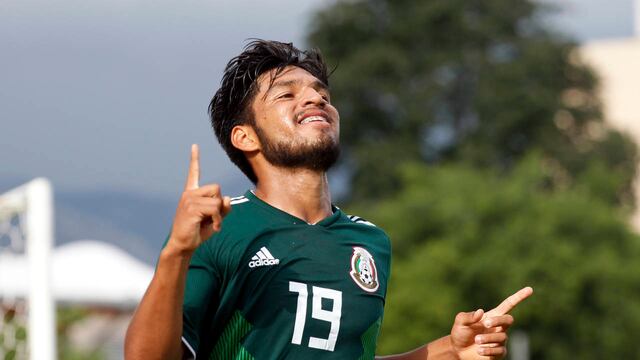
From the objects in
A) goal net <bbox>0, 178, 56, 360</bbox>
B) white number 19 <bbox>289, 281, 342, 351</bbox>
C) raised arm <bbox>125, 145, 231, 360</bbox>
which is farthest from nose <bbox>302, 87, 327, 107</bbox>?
goal net <bbox>0, 178, 56, 360</bbox>

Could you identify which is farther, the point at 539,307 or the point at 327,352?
the point at 539,307

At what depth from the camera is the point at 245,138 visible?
20.1 ft

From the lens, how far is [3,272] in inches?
799

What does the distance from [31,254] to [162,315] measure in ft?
25.4

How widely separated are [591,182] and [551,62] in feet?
16.8

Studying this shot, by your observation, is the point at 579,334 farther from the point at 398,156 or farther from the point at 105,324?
the point at 105,324

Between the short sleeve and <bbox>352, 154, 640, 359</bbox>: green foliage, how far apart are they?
3300 centimetres

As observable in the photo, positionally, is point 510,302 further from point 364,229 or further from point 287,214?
point 287,214

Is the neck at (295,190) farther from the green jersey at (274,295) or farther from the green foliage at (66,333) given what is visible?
the green foliage at (66,333)

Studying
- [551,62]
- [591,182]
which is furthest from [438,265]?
[551,62]

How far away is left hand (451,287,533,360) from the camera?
596 centimetres

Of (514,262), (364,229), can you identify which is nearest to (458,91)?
(514,262)

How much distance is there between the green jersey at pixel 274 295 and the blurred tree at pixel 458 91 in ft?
141

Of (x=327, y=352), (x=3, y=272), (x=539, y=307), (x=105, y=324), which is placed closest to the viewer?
(x=327, y=352)
